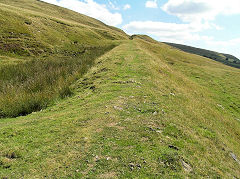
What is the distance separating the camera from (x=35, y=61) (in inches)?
837

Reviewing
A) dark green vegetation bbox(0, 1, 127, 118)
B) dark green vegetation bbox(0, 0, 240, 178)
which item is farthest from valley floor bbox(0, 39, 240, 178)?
dark green vegetation bbox(0, 1, 127, 118)

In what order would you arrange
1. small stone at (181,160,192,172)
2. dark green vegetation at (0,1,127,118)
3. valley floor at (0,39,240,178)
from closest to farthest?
valley floor at (0,39,240,178), small stone at (181,160,192,172), dark green vegetation at (0,1,127,118)

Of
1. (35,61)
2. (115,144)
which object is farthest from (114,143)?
(35,61)

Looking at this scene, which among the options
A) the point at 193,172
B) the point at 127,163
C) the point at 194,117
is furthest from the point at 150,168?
the point at 194,117

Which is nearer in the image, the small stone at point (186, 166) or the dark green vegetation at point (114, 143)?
the dark green vegetation at point (114, 143)

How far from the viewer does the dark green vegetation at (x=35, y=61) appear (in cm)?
975

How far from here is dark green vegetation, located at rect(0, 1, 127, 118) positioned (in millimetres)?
9750

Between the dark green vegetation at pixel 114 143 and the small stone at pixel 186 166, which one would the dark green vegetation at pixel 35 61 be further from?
the small stone at pixel 186 166

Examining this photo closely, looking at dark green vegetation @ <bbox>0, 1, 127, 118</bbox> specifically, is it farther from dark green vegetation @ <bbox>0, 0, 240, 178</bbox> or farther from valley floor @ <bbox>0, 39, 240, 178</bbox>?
valley floor @ <bbox>0, 39, 240, 178</bbox>

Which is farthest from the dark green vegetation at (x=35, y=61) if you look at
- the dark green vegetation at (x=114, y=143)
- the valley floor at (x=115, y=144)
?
the valley floor at (x=115, y=144)

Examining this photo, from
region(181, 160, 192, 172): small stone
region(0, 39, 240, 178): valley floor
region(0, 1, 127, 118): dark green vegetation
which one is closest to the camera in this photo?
region(0, 39, 240, 178): valley floor

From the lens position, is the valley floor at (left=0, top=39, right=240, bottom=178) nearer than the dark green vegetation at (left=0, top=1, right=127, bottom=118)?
Yes

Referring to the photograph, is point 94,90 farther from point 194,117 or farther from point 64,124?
point 194,117

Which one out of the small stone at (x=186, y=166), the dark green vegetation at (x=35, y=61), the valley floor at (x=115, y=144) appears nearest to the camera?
the valley floor at (x=115, y=144)
